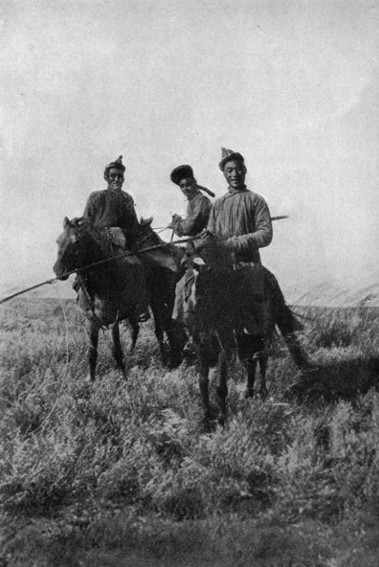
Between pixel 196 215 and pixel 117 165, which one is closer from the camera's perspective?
pixel 196 215

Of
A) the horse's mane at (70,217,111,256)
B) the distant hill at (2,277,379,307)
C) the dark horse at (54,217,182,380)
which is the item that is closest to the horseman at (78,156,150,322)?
the dark horse at (54,217,182,380)

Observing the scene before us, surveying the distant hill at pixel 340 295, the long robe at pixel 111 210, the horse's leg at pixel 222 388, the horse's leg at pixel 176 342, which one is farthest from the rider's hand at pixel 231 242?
the distant hill at pixel 340 295

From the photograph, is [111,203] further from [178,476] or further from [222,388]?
[178,476]

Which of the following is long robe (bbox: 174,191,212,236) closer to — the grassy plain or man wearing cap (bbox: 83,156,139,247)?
man wearing cap (bbox: 83,156,139,247)

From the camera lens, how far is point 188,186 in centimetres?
780

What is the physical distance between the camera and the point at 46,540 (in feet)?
13.9

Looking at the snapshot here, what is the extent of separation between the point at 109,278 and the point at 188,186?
184 centimetres

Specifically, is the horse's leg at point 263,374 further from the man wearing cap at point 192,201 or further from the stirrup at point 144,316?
the man wearing cap at point 192,201

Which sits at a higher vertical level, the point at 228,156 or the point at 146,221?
the point at 228,156

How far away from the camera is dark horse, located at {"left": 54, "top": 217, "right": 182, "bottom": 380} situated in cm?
648

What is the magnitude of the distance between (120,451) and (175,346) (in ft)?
8.49

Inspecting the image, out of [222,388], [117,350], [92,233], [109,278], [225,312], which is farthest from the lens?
[109,278]

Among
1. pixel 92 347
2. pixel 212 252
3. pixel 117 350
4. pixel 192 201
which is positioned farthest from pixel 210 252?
pixel 192 201

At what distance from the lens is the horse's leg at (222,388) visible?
5609 mm
